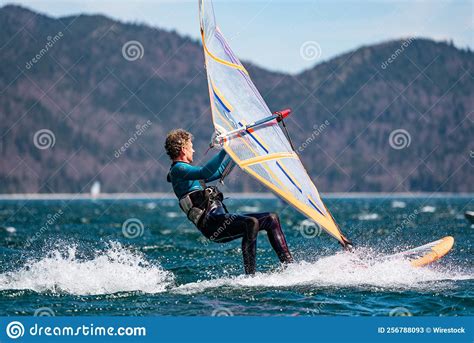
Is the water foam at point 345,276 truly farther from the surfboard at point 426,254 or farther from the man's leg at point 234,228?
the man's leg at point 234,228

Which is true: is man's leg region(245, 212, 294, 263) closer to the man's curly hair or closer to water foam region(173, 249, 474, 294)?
water foam region(173, 249, 474, 294)

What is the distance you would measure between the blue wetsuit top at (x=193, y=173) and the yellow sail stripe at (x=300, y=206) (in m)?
0.20

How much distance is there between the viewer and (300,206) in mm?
8781

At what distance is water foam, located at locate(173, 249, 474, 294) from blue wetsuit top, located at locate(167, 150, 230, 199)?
125 cm

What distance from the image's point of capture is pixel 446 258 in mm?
12109

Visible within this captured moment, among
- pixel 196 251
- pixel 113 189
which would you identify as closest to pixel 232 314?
pixel 196 251

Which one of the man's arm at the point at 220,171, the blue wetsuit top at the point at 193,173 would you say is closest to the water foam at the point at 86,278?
the blue wetsuit top at the point at 193,173

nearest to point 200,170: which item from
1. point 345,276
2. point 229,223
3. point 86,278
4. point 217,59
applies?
point 229,223

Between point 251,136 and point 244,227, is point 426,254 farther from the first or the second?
point 251,136

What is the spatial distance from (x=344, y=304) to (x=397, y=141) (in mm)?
174904

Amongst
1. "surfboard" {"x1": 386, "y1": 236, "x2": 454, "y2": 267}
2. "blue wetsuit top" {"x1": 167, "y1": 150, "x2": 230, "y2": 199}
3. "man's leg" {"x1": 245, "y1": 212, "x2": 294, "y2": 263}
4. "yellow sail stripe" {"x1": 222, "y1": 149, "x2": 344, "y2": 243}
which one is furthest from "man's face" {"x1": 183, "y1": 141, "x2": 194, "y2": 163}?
"surfboard" {"x1": 386, "y1": 236, "x2": 454, "y2": 267}

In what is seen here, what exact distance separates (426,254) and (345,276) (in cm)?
145

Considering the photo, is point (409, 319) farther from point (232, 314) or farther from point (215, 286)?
point (215, 286)

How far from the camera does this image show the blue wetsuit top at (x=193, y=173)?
26.6ft
